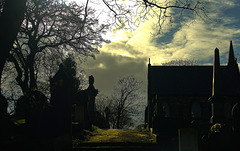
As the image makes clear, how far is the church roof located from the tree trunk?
2176 centimetres

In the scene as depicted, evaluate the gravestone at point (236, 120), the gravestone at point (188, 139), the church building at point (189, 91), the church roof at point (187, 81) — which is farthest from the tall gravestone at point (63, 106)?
the church roof at point (187, 81)

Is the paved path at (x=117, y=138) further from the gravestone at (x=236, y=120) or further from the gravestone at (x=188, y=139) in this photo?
the gravestone at (x=236, y=120)

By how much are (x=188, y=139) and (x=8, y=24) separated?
741 centimetres

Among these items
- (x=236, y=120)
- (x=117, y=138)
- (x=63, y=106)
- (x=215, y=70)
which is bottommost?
(x=117, y=138)

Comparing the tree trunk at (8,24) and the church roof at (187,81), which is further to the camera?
the church roof at (187,81)

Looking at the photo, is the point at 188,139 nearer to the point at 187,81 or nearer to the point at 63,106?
the point at 63,106

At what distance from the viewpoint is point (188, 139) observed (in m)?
8.23

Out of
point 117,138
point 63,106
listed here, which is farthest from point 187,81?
point 63,106

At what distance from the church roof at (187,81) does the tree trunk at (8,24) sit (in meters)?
21.8

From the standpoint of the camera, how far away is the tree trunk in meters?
6.11

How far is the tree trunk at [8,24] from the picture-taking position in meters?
6.11

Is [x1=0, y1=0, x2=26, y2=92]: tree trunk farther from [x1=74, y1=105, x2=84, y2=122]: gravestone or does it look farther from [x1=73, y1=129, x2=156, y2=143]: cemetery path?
[x1=74, y1=105, x2=84, y2=122]: gravestone

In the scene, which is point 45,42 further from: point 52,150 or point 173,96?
point 173,96

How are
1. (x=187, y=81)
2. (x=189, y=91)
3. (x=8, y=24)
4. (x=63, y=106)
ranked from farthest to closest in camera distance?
(x=187, y=81) → (x=189, y=91) → (x=63, y=106) → (x=8, y=24)
